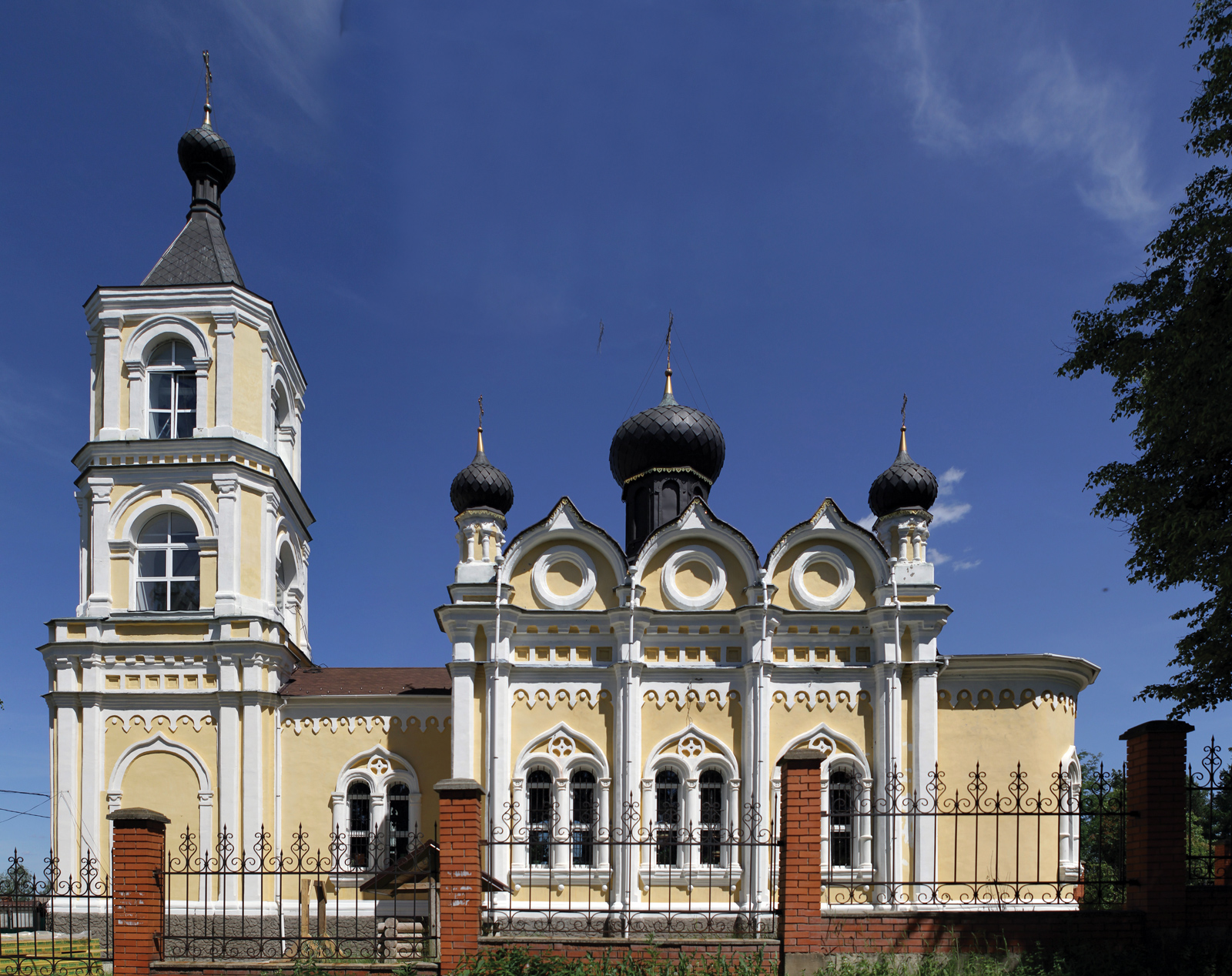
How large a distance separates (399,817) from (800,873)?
8292 mm

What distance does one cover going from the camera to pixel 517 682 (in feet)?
46.9

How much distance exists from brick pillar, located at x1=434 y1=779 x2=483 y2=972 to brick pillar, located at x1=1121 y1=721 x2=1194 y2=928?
5.71 m

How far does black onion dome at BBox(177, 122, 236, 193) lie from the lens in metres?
17.1

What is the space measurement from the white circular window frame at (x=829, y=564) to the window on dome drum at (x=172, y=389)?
9.60 meters

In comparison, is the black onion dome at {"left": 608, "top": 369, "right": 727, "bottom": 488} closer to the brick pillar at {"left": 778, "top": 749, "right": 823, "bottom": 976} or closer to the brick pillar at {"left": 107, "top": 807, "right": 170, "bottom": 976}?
the brick pillar at {"left": 778, "top": 749, "right": 823, "bottom": 976}

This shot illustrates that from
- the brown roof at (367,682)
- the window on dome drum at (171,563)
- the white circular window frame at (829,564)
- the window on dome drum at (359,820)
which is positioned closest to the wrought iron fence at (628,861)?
the window on dome drum at (359,820)

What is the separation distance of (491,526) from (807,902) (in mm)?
8950

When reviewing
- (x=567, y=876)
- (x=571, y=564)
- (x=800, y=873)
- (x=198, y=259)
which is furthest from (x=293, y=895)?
(x=198, y=259)

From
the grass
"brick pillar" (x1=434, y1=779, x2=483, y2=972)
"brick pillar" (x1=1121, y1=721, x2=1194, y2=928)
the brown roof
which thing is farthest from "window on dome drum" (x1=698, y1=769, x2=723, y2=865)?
the grass

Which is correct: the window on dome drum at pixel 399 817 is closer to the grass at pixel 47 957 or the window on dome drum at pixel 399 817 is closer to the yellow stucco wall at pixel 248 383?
the grass at pixel 47 957

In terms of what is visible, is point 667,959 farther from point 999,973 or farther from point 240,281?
point 240,281

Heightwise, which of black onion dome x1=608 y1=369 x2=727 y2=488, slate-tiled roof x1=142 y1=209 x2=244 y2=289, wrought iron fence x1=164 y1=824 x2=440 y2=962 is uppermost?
slate-tiled roof x1=142 y1=209 x2=244 y2=289

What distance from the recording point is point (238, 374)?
50.5ft

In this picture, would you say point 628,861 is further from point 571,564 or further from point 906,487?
Result: point 906,487
